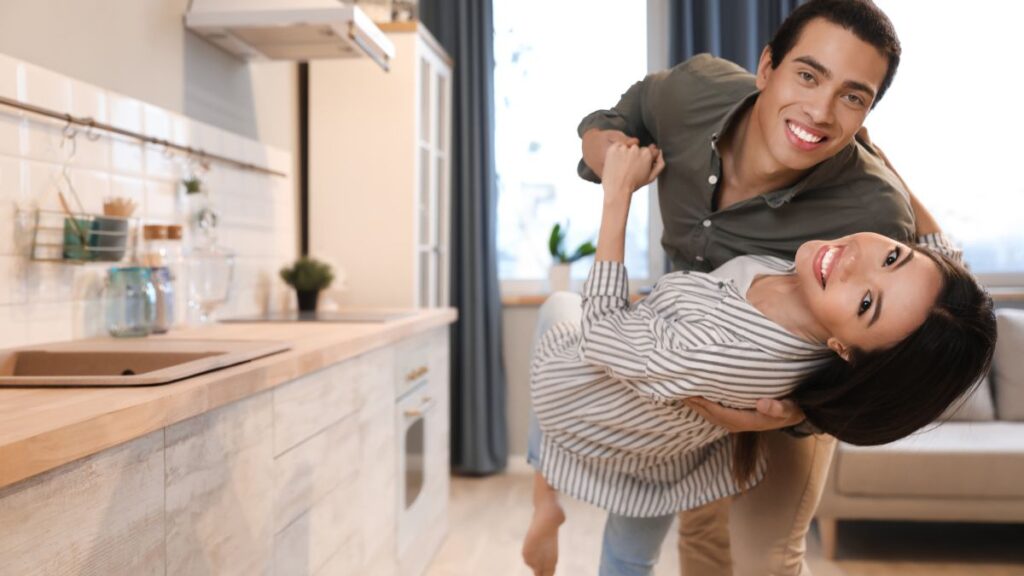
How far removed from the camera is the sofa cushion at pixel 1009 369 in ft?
12.5

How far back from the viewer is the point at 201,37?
2881 millimetres

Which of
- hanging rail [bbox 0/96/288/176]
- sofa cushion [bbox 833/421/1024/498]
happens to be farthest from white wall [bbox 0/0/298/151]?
sofa cushion [bbox 833/421/1024/498]

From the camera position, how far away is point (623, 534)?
2.15 m

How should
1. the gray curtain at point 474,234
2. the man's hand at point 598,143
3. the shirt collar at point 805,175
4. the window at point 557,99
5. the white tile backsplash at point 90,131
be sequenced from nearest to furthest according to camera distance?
the shirt collar at point 805,175
the man's hand at point 598,143
the white tile backsplash at point 90,131
the gray curtain at point 474,234
the window at point 557,99

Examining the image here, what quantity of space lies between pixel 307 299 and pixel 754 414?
2.08 metres

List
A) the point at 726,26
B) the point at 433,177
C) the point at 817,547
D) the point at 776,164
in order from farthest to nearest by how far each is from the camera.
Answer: the point at 726,26, the point at 433,177, the point at 817,547, the point at 776,164

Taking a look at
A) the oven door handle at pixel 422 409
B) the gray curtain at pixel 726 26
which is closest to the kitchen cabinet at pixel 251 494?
the oven door handle at pixel 422 409

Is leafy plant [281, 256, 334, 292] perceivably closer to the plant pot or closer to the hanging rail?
the plant pot

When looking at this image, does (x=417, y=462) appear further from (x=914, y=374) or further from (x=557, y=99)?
(x=557, y=99)

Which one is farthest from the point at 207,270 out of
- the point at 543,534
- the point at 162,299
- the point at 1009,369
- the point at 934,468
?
the point at 1009,369

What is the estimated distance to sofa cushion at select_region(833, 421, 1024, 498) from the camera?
3328mm

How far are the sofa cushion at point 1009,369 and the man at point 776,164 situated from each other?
2.24 m

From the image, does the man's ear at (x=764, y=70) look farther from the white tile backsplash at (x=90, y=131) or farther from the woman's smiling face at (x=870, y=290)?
the white tile backsplash at (x=90, y=131)

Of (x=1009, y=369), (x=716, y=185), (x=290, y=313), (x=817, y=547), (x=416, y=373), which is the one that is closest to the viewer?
(x=716, y=185)
